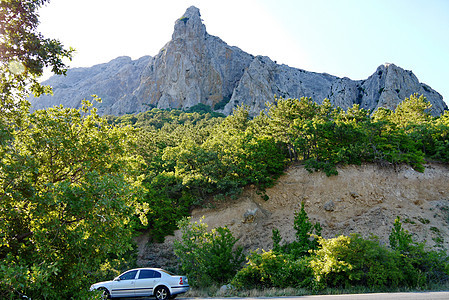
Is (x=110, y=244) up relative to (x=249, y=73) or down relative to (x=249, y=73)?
down

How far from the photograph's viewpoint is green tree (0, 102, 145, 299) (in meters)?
6.66

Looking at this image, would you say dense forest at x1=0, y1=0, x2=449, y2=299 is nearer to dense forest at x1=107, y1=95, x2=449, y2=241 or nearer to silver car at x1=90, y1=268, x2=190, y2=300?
dense forest at x1=107, y1=95, x2=449, y2=241

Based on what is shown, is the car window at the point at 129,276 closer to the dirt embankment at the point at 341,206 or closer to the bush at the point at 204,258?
the bush at the point at 204,258

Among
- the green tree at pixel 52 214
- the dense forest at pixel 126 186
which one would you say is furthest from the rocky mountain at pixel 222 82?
the green tree at pixel 52 214

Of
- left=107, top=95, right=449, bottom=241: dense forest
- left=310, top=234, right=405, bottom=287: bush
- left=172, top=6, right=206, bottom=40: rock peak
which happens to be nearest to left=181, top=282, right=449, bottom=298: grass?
left=310, top=234, right=405, bottom=287: bush

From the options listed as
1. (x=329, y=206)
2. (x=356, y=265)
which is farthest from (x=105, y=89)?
(x=356, y=265)

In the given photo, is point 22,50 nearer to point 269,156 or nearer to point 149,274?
point 149,274

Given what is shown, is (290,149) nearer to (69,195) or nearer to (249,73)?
(69,195)

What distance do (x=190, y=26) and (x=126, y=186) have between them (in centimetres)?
12571

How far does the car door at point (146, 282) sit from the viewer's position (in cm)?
1319

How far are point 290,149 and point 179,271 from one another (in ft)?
53.9

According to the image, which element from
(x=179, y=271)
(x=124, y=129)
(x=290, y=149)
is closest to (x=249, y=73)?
(x=290, y=149)

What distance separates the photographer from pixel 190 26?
122 m

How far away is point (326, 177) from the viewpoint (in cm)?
2758
